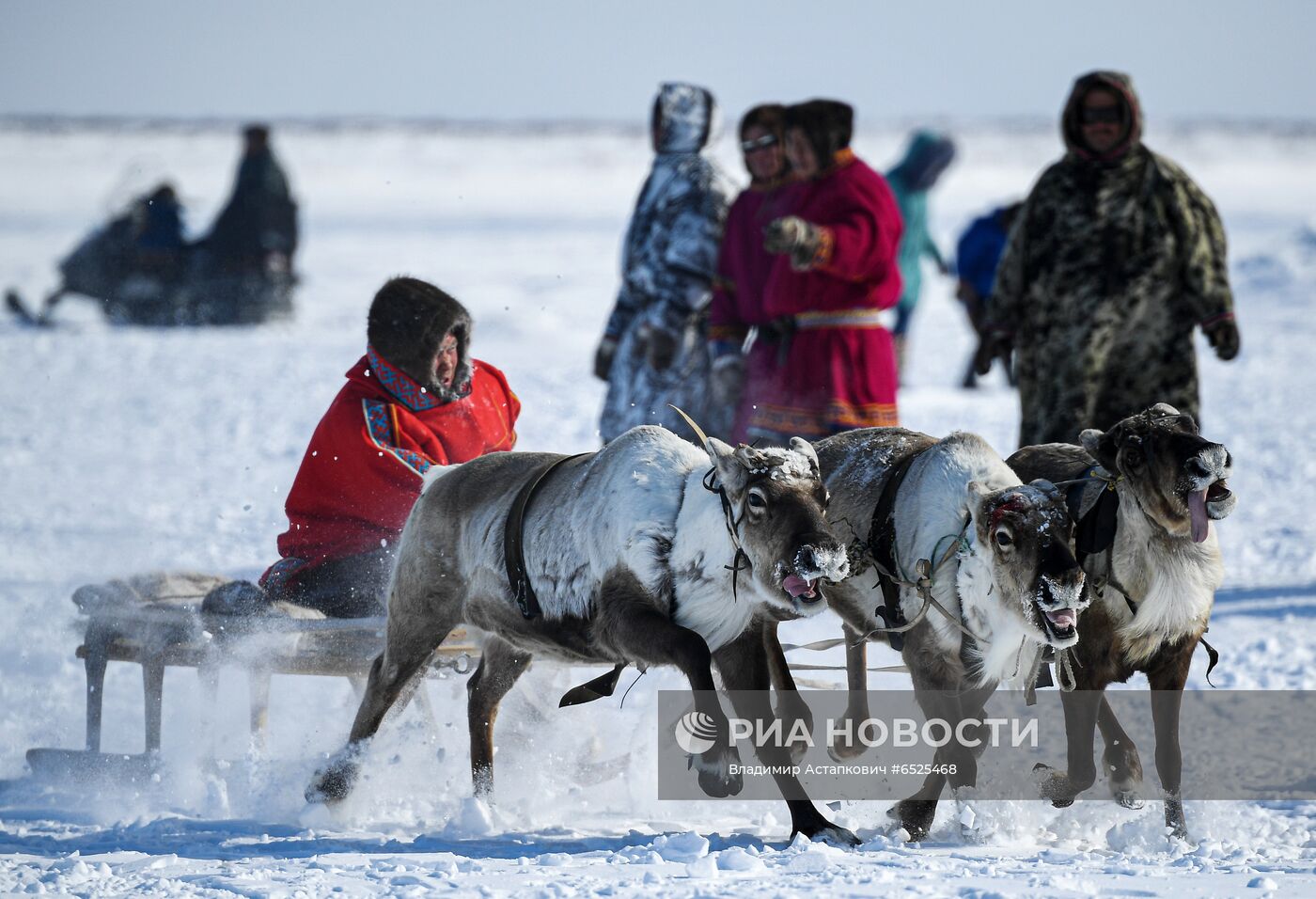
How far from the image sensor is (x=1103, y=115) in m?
6.30

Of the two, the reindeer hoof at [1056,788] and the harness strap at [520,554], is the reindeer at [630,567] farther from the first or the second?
the reindeer hoof at [1056,788]

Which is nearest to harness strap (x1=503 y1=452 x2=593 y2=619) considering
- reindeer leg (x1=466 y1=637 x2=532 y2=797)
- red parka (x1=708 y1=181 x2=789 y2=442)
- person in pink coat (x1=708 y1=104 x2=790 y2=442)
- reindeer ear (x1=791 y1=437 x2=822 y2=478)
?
reindeer leg (x1=466 y1=637 x2=532 y2=797)

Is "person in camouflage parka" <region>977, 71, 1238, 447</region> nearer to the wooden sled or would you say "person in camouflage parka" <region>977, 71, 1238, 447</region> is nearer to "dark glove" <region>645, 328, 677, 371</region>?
"dark glove" <region>645, 328, 677, 371</region>

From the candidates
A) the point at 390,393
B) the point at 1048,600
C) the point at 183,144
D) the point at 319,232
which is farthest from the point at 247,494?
the point at 183,144

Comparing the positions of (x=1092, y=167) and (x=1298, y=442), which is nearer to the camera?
(x=1092, y=167)

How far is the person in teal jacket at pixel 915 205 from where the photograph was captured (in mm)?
14375

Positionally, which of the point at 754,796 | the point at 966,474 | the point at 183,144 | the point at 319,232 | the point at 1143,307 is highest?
the point at 183,144

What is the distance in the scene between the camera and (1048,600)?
146 inches

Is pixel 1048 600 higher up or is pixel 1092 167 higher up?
pixel 1092 167

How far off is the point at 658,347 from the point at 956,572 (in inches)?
143

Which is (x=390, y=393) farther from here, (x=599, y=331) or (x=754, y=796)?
(x=599, y=331)

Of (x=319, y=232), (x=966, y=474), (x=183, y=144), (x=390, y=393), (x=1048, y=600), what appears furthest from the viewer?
(x=183, y=144)

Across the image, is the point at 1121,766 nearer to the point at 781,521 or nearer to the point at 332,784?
the point at 781,521

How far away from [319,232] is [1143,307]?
2295cm
